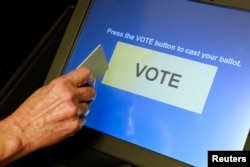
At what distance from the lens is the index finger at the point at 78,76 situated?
1060 mm

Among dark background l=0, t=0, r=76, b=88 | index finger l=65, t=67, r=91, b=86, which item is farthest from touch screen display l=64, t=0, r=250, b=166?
dark background l=0, t=0, r=76, b=88

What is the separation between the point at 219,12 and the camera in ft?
3.50

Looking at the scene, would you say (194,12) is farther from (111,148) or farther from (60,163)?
(60,163)

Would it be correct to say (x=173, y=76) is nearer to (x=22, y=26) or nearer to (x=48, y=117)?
(x=48, y=117)

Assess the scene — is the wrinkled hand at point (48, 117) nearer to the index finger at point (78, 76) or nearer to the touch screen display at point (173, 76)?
the index finger at point (78, 76)

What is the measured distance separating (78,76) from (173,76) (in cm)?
23

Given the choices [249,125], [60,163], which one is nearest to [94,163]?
[60,163]

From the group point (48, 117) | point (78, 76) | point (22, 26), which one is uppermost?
point (22, 26)

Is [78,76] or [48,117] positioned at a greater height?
[78,76]

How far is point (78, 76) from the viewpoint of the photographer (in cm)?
106

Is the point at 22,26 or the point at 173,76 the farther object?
the point at 22,26

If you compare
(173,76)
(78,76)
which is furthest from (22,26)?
(173,76)

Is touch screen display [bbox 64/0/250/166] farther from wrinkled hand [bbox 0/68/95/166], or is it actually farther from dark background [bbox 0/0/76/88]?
dark background [bbox 0/0/76/88]

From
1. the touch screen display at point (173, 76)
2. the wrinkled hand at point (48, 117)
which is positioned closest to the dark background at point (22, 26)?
the touch screen display at point (173, 76)
